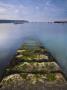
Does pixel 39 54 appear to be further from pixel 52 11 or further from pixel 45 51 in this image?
pixel 52 11

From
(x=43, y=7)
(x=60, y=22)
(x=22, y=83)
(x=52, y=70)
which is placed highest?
(x=43, y=7)

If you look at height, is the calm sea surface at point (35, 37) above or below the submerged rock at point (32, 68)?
above

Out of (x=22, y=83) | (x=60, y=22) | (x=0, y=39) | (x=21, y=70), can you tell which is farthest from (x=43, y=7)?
(x=22, y=83)

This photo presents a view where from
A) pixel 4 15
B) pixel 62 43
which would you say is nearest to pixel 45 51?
pixel 62 43

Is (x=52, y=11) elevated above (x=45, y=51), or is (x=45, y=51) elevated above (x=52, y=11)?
(x=52, y=11)

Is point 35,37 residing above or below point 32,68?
above

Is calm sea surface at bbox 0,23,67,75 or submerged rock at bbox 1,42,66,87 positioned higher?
calm sea surface at bbox 0,23,67,75

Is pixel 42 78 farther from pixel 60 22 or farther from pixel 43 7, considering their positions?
pixel 43 7
